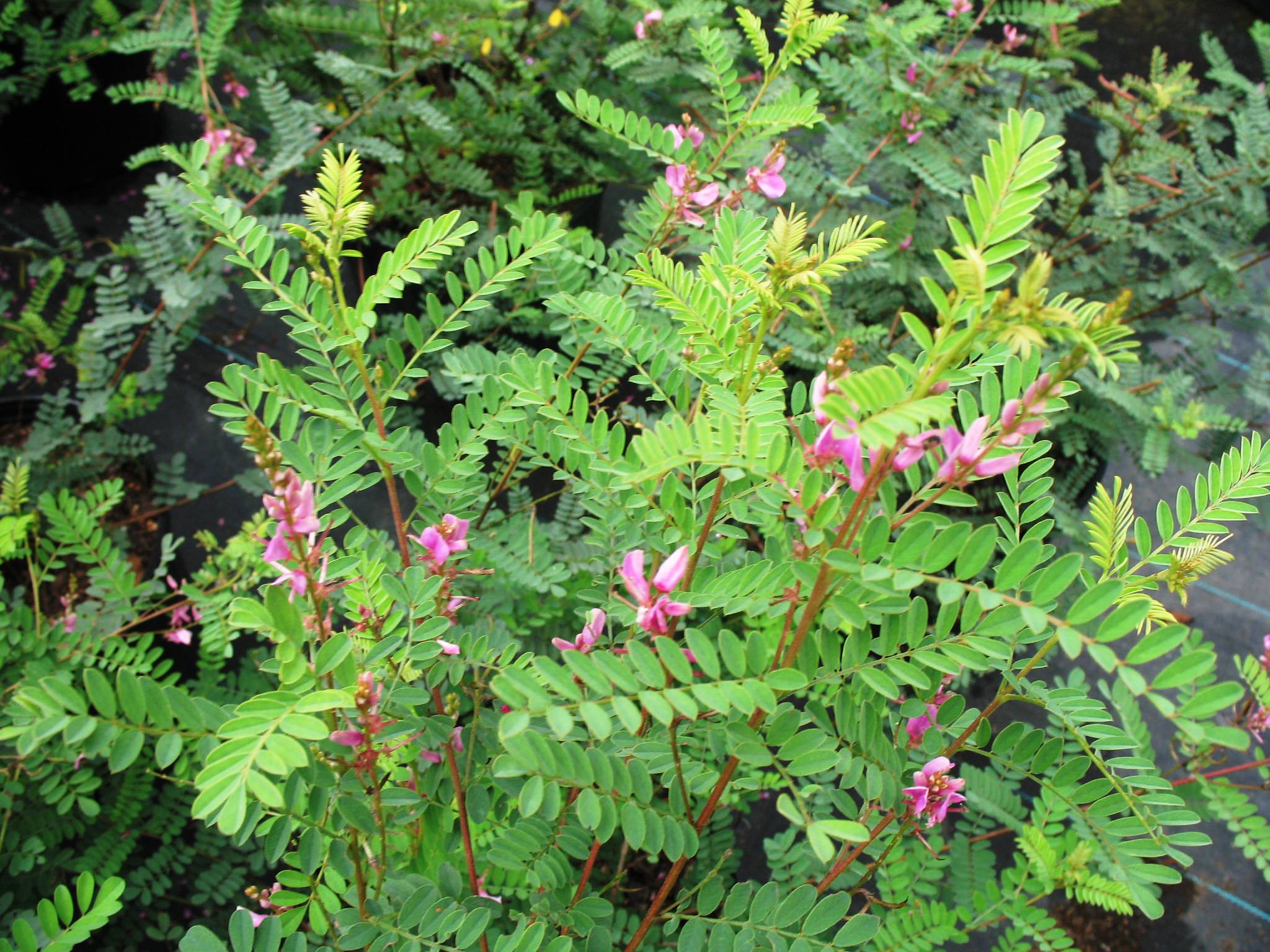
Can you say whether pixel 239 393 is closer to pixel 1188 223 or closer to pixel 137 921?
pixel 137 921

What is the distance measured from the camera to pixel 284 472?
608 millimetres

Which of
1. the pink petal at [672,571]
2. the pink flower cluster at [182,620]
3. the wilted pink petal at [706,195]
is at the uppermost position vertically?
the wilted pink petal at [706,195]

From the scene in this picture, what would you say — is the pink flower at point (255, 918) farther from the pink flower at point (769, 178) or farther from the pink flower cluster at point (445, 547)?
the pink flower at point (769, 178)

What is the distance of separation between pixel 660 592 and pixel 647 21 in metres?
1.61

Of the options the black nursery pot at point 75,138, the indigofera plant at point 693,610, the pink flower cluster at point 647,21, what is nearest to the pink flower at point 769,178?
the indigofera plant at point 693,610

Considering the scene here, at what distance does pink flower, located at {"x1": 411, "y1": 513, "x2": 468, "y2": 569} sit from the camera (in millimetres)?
781

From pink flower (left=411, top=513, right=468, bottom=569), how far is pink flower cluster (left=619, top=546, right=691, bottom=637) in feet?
0.63

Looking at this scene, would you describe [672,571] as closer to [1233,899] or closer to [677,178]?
[677,178]

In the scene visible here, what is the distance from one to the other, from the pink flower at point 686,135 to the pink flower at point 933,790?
81 cm

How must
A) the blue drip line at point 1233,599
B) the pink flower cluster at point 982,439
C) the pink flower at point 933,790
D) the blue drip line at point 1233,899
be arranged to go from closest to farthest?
the pink flower cluster at point 982,439, the pink flower at point 933,790, the blue drip line at point 1233,899, the blue drip line at point 1233,599

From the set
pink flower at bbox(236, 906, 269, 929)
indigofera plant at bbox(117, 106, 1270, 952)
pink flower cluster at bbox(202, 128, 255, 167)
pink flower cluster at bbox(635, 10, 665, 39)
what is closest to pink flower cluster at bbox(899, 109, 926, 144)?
pink flower cluster at bbox(635, 10, 665, 39)

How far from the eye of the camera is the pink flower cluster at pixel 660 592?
2.16 ft

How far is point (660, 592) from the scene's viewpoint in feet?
2.23

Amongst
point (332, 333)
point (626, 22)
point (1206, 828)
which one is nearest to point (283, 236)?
point (626, 22)
